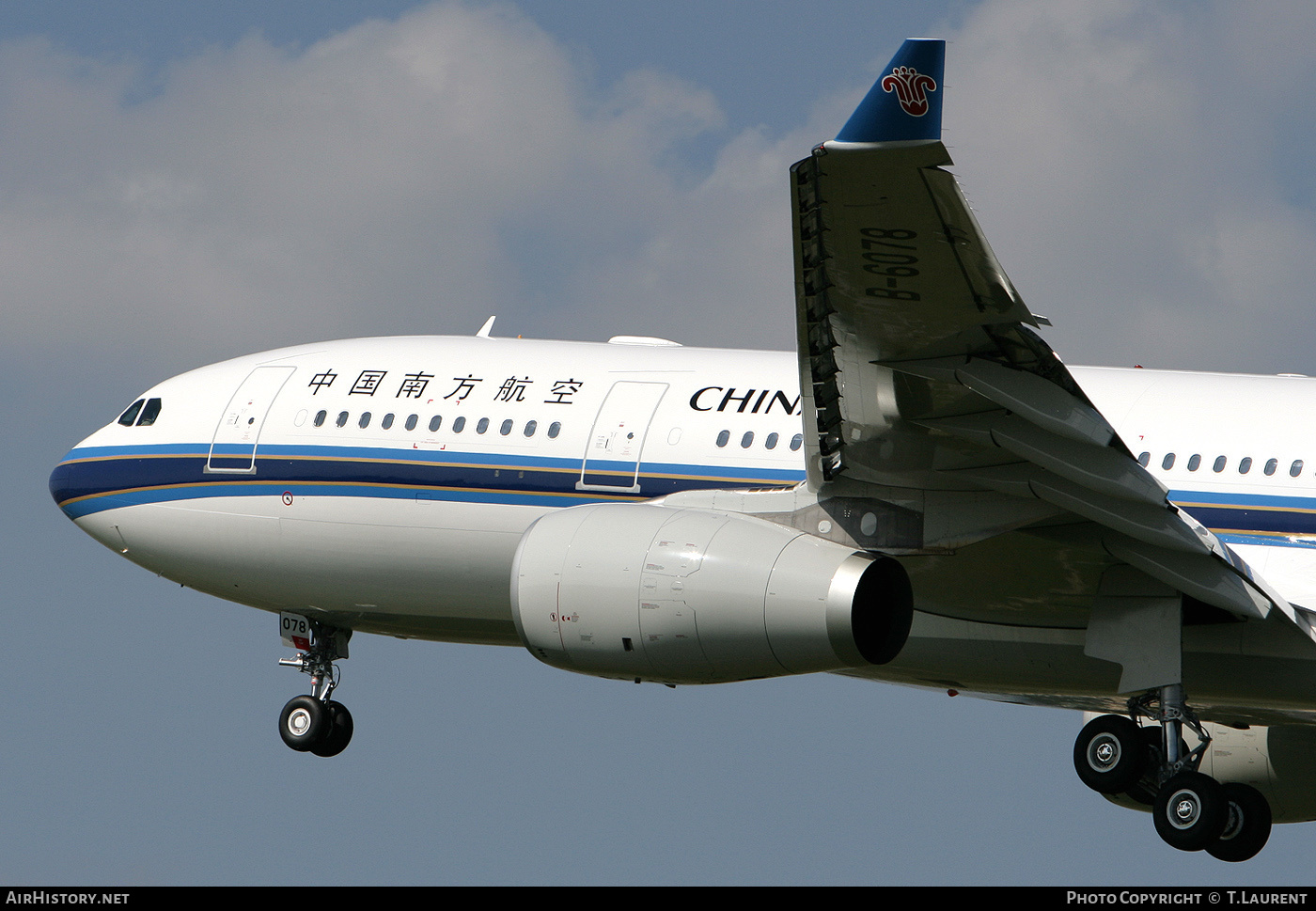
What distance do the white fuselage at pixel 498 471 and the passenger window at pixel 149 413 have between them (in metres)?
0.12

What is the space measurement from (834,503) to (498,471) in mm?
4681

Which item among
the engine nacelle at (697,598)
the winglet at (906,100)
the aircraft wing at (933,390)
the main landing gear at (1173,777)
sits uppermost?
the winglet at (906,100)

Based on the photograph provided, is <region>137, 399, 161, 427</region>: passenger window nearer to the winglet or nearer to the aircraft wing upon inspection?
the aircraft wing

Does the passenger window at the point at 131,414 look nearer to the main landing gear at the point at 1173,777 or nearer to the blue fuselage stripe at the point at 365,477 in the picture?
the blue fuselage stripe at the point at 365,477

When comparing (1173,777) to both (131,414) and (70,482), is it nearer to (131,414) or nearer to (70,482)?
(131,414)

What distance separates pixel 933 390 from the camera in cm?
1442

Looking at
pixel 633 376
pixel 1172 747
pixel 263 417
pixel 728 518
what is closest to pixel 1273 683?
pixel 1172 747

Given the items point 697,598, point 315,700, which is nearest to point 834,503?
point 697,598

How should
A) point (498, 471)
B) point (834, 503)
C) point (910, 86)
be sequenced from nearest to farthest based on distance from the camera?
1. point (910, 86)
2. point (834, 503)
3. point (498, 471)

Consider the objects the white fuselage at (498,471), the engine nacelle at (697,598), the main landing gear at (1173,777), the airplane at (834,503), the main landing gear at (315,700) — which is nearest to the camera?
the airplane at (834,503)

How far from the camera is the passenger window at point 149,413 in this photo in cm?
2234

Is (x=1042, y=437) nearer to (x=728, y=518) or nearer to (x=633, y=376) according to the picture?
(x=728, y=518)

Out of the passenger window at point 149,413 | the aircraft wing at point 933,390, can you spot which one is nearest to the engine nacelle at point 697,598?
the aircraft wing at point 933,390

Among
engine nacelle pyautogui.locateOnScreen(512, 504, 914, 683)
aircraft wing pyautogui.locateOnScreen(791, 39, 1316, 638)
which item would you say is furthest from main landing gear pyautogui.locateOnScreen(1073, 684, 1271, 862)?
engine nacelle pyautogui.locateOnScreen(512, 504, 914, 683)
